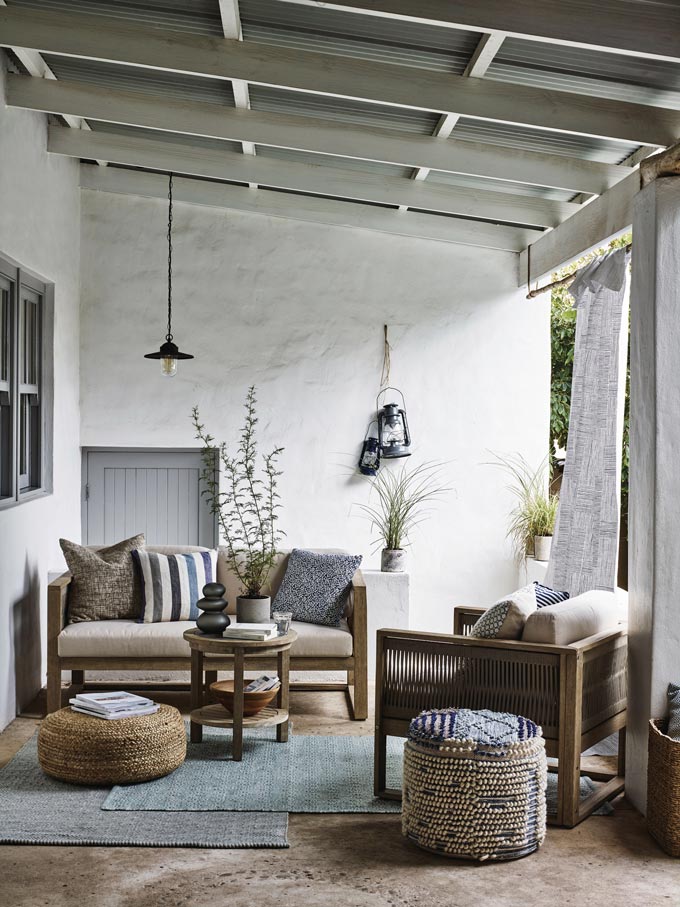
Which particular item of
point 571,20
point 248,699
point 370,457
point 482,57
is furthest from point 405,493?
point 571,20

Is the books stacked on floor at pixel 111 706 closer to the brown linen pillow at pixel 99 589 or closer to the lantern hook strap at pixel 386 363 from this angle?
the brown linen pillow at pixel 99 589

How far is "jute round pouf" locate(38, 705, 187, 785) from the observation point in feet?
13.7

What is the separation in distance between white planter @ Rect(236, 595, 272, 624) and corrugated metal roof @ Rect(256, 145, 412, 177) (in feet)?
8.67

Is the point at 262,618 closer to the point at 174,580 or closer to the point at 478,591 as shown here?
the point at 174,580

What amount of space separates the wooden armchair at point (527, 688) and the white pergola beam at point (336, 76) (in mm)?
2147

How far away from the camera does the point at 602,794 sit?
411 centimetres

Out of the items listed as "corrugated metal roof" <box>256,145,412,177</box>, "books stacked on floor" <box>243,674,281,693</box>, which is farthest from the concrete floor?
"corrugated metal roof" <box>256,145,412,177</box>

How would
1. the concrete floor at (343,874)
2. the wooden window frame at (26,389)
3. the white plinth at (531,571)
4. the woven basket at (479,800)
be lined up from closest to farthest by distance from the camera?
the concrete floor at (343,874) → the woven basket at (479,800) → the wooden window frame at (26,389) → the white plinth at (531,571)

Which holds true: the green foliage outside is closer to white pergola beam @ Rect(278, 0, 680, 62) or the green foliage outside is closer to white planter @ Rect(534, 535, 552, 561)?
white planter @ Rect(534, 535, 552, 561)

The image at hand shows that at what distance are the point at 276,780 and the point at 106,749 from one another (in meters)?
0.74

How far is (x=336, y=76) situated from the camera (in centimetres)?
423

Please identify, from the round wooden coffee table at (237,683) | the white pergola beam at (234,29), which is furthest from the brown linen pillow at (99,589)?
the white pergola beam at (234,29)

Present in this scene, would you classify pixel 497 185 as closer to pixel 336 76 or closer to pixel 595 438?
pixel 595 438

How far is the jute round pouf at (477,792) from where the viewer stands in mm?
3508
